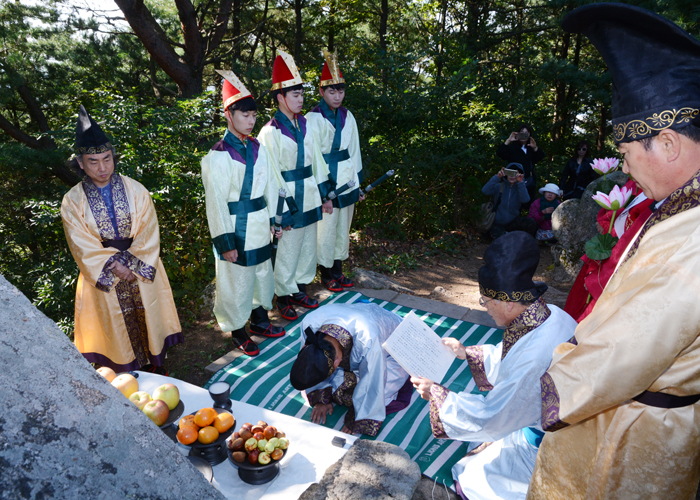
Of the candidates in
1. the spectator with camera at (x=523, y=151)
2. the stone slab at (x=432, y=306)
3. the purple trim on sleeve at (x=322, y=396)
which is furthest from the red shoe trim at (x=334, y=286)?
the spectator with camera at (x=523, y=151)

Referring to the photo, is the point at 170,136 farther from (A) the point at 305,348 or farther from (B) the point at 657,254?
(B) the point at 657,254

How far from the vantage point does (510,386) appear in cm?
190

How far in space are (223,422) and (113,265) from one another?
6.22 ft

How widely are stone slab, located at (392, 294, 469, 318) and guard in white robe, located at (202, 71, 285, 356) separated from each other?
1528 millimetres

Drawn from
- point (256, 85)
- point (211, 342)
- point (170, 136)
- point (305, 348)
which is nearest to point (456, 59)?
point (256, 85)

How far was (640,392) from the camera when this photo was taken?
1.22 meters

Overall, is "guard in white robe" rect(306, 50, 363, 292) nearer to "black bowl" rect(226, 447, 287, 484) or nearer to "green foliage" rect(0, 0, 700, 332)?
"green foliage" rect(0, 0, 700, 332)

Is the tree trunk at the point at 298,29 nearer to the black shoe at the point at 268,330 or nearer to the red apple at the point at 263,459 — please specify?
the black shoe at the point at 268,330

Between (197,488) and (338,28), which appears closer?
(197,488)

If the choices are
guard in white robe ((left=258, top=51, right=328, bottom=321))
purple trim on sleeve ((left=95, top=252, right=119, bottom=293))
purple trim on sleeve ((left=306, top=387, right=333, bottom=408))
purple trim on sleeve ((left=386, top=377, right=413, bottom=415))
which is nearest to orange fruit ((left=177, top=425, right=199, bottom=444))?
purple trim on sleeve ((left=306, top=387, right=333, bottom=408))

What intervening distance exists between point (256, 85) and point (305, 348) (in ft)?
25.5

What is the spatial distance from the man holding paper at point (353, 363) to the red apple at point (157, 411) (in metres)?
0.71

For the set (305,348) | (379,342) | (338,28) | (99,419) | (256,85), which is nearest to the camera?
(99,419)

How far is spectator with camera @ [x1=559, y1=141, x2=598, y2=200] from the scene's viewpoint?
6.82 m
